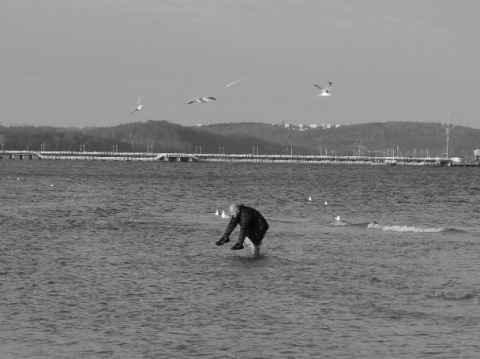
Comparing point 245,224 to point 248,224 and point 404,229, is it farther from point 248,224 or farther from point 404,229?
point 404,229

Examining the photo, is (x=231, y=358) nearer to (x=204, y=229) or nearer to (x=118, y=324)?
(x=118, y=324)

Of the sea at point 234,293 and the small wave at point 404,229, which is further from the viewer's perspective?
the small wave at point 404,229

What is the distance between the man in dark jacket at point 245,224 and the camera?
2714cm

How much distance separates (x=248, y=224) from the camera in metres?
27.5

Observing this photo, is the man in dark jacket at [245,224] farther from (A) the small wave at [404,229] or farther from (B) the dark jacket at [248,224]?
(A) the small wave at [404,229]

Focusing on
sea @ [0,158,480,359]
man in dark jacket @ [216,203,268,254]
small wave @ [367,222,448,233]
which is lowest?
sea @ [0,158,480,359]

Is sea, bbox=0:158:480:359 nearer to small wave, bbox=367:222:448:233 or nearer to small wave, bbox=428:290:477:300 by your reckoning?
small wave, bbox=428:290:477:300

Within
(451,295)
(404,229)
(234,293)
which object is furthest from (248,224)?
(404,229)

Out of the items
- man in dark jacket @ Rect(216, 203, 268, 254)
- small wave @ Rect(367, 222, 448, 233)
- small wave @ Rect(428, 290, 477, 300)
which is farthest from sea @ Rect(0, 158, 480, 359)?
man in dark jacket @ Rect(216, 203, 268, 254)

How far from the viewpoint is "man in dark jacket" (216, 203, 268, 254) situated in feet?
89.0

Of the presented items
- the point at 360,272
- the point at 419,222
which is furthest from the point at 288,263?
the point at 419,222

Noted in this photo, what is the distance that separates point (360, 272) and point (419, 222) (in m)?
25.0

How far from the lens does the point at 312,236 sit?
128 ft

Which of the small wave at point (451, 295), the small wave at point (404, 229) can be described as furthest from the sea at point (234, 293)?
the small wave at point (404, 229)
